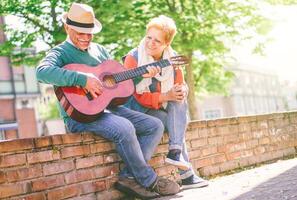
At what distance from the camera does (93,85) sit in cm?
345

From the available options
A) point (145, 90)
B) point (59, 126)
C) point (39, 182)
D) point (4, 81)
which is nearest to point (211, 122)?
point (145, 90)

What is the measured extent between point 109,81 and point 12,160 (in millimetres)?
1018

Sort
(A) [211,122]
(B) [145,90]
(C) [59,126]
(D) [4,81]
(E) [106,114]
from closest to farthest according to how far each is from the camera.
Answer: (E) [106,114]
(B) [145,90]
(A) [211,122]
(D) [4,81]
(C) [59,126]

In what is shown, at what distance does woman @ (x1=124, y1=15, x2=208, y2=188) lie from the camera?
13.0 ft

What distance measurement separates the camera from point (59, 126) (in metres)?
40.2

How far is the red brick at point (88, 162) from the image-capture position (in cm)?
360

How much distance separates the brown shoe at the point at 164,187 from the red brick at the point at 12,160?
103cm

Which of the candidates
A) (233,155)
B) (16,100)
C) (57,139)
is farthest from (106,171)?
(16,100)

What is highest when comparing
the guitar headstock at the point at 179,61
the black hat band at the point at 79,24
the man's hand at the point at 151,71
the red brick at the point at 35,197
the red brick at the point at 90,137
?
the black hat band at the point at 79,24

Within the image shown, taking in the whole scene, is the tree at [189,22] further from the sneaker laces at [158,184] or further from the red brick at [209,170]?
the sneaker laces at [158,184]

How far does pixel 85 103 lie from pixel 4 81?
1041 inches

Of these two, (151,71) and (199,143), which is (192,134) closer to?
(199,143)

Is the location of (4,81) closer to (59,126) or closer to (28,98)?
(28,98)

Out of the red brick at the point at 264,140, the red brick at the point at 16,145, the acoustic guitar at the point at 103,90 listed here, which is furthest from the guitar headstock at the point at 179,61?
the red brick at the point at 264,140
